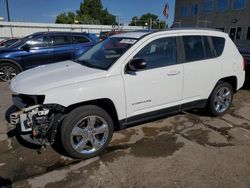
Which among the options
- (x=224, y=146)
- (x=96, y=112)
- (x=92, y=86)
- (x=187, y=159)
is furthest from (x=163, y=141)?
(x=92, y=86)

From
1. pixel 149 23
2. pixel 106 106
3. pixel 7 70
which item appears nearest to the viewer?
pixel 106 106

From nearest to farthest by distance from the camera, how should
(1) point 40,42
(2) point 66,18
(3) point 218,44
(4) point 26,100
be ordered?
(4) point 26,100, (3) point 218,44, (1) point 40,42, (2) point 66,18

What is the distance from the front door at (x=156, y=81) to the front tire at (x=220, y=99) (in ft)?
3.18

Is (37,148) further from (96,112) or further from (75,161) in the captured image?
(96,112)

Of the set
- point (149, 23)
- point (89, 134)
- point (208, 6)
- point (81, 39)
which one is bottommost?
point (89, 134)

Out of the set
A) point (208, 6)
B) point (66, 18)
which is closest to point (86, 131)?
point (208, 6)

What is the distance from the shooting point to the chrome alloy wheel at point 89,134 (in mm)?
3232

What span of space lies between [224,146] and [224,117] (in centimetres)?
138

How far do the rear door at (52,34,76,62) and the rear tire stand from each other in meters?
1.33

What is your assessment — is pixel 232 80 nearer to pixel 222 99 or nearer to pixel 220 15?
pixel 222 99

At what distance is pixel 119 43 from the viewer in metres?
3.96

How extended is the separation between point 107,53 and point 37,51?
5.03 meters

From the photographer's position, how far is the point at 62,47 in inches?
337

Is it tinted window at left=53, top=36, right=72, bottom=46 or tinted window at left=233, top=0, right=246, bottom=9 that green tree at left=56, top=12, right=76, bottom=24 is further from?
tinted window at left=53, top=36, right=72, bottom=46
